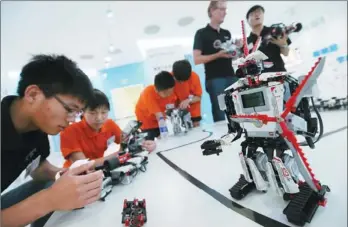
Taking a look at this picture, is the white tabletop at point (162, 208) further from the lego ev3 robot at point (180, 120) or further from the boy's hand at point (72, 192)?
the lego ev3 robot at point (180, 120)

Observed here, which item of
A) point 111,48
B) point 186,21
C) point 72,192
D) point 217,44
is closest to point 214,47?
point 217,44

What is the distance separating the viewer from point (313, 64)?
1.13 feet

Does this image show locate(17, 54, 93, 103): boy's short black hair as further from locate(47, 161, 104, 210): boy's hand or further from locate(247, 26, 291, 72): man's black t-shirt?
locate(247, 26, 291, 72): man's black t-shirt

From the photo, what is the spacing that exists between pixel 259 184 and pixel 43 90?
53 cm

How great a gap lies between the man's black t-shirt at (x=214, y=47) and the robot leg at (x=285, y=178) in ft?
0.72

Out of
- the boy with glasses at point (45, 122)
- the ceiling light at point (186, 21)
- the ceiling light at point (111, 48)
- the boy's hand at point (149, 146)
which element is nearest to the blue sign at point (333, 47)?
the ceiling light at point (186, 21)

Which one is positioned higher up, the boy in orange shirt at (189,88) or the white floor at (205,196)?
the boy in orange shirt at (189,88)

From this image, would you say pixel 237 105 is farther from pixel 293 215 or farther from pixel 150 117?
Answer: pixel 150 117

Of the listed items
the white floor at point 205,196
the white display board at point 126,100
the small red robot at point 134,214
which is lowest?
the white floor at point 205,196

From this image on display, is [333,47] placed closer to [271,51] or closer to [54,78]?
[271,51]

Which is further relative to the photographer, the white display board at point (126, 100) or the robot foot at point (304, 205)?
the white display board at point (126, 100)

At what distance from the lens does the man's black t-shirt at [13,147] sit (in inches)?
19.7

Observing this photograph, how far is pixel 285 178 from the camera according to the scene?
1.36ft

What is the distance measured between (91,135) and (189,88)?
584 mm
